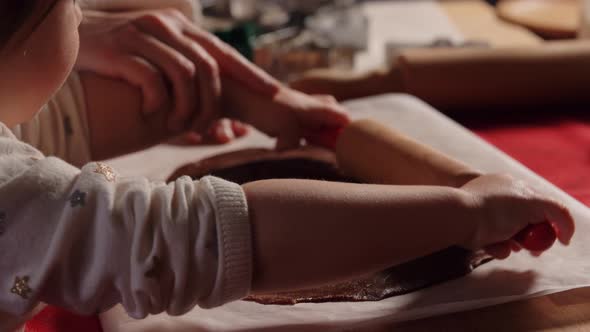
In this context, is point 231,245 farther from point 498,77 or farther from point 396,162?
point 498,77

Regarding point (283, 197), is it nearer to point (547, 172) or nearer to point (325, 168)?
point (325, 168)

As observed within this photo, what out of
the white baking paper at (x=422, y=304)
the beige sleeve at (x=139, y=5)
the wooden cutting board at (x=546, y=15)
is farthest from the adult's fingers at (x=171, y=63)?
the wooden cutting board at (x=546, y=15)

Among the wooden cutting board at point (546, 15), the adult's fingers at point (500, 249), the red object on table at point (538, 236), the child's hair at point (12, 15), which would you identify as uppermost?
the child's hair at point (12, 15)

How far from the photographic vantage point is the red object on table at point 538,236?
543 mm

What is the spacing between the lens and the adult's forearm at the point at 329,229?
46cm

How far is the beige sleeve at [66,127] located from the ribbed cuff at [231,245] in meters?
0.32

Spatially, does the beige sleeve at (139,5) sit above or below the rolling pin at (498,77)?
above

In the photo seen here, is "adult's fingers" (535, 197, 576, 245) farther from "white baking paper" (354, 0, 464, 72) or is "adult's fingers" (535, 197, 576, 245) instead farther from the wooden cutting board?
the wooden cutting board

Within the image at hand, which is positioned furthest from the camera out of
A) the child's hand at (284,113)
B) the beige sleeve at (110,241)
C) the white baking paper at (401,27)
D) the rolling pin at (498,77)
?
the white baking paper at (401,27)

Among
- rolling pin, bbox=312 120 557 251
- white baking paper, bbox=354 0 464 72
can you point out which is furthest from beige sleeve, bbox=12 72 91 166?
white baking paper, bbox=354 0 464 72

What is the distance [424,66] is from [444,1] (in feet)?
2.55

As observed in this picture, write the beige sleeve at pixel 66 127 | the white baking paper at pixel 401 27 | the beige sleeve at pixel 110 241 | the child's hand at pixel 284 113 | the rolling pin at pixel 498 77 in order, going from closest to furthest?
1. the beige sleeve at pixel 110 241
2. the beige sleeve at pixel 66 127
3. the child's hand at pixel 284 113
4. the rolling pin at pixel 498 77
5. the white baking paper at pixel 401 27

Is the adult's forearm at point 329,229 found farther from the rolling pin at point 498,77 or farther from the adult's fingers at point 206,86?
the rolling pin at point 498,77

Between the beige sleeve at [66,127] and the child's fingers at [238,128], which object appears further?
the child's fingers at [238,128]
